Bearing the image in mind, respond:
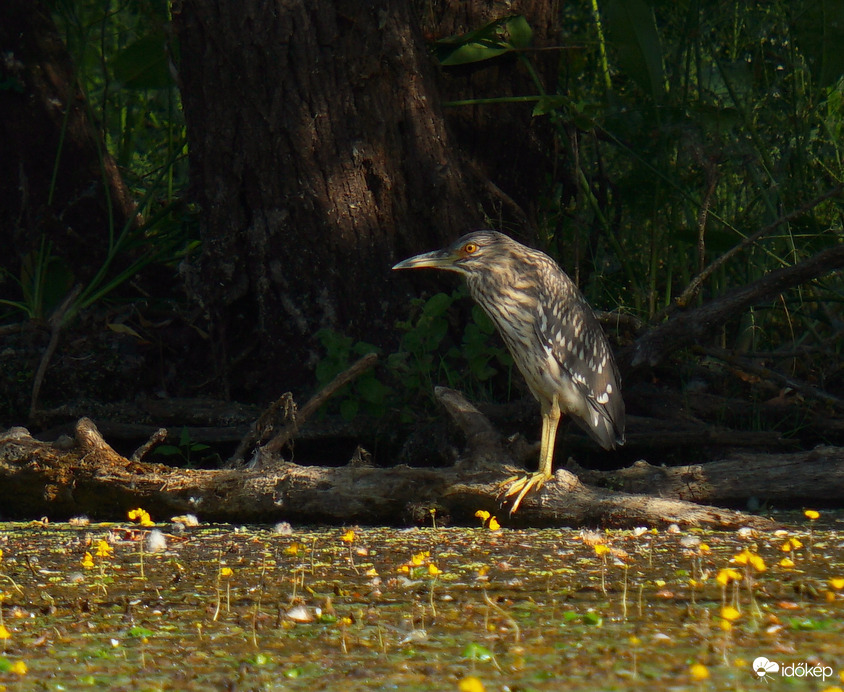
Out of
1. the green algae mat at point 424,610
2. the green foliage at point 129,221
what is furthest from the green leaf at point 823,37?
the green foliage at point 129,221

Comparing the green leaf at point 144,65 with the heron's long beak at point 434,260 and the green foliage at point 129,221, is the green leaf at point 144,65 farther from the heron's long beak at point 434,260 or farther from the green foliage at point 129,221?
the heron's long beak at point 434,260

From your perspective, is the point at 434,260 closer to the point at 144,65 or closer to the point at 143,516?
the point at 143,516

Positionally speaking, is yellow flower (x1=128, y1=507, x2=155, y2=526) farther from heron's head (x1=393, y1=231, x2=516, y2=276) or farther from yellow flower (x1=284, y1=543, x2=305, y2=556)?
heron's head (x1=393, y1=231, x2=516, y2=276)

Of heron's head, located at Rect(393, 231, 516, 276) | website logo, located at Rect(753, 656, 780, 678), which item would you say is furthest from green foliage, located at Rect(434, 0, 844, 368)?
website logo, located at Rect(753, 656, 780, 678)

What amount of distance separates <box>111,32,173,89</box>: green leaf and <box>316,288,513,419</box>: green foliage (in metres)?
2.46

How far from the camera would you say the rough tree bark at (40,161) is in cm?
583

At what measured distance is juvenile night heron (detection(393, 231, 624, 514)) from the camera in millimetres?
4395

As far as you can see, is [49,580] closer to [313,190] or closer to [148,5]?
[313,190]

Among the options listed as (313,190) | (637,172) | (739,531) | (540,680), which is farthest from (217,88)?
(540,680)

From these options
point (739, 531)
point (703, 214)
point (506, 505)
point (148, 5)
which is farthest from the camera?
point (148, 5)

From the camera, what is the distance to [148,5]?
6.23 metres

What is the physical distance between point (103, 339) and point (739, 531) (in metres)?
3.57

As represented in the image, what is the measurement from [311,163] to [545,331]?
151 centimetres

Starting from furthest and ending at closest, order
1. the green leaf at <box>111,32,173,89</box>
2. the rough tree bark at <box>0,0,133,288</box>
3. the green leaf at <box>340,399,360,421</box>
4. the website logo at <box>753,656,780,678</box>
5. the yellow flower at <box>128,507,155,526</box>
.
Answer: the green leaf at <box>111,32,173,89</box> < the rough tree bark at <box>0,0,133,288</box> < the green leaf at <box>340,399,360,421</box> < the yellow flower at <box>128,507,155,526</box> < the website logo at <box>753,656,780,678</box>
